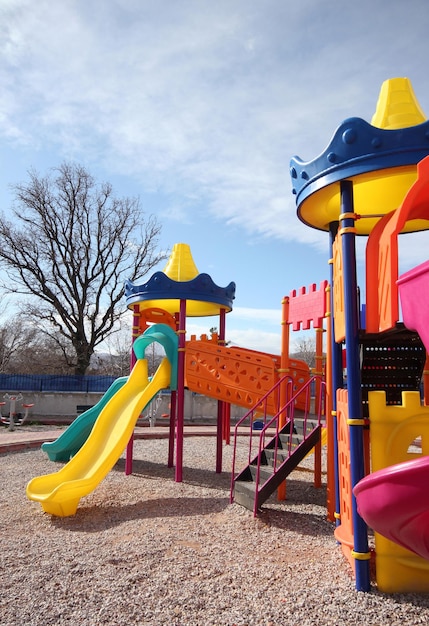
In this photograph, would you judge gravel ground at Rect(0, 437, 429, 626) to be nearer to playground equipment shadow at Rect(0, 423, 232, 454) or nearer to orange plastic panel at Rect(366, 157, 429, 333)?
orange plastic panel at Rect(366, 157, 429, 333)

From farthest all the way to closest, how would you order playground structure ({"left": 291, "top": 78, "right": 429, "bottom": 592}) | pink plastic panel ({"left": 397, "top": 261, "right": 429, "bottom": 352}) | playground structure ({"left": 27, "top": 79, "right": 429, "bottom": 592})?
playground structure ({"left": 291, "top": 78, "right": 429, "bottom": 592}), playground structure ({"left": 27, "top": 79, "right": 429, "bottom": 592}), pink plastic panel ({"left": 397, "top": 261, "right": 429, "bottom": 352})

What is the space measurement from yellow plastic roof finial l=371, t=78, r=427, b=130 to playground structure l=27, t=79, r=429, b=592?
0.5 inches

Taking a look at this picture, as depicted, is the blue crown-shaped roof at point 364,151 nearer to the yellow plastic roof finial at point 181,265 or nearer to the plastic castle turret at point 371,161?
the plastic castle turret at point 371,161

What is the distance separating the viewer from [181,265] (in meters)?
11.1

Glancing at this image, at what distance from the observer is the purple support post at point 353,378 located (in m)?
4.25

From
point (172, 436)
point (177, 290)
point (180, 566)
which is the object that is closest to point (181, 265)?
point (177, 290)

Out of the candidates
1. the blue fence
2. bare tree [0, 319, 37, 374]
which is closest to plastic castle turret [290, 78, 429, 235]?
the blue fence

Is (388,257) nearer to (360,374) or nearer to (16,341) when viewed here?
(360,374)

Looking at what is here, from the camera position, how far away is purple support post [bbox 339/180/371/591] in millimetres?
4246

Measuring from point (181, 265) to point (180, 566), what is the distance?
7.20 metres

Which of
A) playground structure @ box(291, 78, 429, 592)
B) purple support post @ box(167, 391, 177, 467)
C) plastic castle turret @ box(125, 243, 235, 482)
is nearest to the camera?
playground structure @ box(291, 78, 429, 592)

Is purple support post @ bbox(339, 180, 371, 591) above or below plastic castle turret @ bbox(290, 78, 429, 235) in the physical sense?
below

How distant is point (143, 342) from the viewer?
9617 millimetres

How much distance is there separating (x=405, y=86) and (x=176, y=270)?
6454mm
